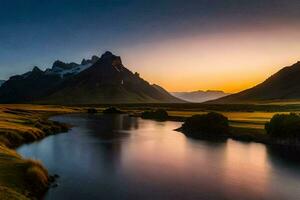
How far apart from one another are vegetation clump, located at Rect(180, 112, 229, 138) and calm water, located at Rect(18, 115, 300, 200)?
1523cm

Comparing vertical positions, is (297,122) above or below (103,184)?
above

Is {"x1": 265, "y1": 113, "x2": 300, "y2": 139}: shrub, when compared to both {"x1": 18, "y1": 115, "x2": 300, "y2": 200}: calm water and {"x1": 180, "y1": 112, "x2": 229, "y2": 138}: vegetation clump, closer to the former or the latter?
{"x1": 18, "y1": 115, "x2": 300, "y2": 200}: calm water

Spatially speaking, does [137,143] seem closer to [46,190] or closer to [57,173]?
[57,173]

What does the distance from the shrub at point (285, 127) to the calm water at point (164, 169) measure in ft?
25.1

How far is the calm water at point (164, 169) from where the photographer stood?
4969 cm

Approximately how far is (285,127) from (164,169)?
43.6m

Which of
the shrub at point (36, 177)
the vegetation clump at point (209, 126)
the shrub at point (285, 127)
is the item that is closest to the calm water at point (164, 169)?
the shrub at point (36, 177)

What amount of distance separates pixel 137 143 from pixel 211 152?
2175 centimetres

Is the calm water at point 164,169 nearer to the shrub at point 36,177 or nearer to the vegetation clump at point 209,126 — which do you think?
the shrub at point 36,177

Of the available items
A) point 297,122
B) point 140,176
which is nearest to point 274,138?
point 297,122

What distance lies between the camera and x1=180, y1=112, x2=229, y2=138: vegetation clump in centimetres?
11556

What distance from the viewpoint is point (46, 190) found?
47.4m

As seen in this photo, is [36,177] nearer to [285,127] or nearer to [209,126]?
[285,127]

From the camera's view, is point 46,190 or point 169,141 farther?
point 169,141
